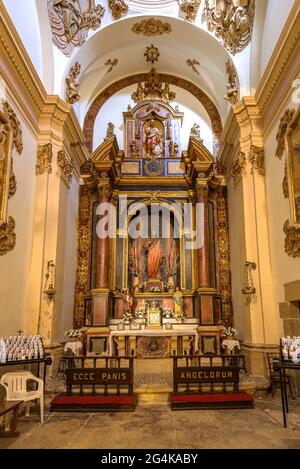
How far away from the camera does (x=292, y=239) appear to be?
668 centimetres

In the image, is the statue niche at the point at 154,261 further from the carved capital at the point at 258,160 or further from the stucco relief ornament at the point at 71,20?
the stucco relief ornament at the point at 71,20

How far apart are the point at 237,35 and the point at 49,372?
31.0 ft

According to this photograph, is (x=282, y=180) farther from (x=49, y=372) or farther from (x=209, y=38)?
(x=49, y=372)

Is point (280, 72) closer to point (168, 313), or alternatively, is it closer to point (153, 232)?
point (153, 232)

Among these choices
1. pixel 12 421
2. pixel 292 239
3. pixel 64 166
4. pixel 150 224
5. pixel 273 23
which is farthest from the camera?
pixel 150 224

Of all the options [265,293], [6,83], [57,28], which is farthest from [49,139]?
[265,293]

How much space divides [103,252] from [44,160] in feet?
10.2

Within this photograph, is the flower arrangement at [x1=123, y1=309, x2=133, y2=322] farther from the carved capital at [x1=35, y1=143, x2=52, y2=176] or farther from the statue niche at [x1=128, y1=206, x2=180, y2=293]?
the carved capital at [x1=35, y1=143, x2=52, y2=176]

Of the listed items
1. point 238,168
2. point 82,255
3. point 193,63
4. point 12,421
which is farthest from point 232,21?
point 12,421

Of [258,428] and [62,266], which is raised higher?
[62,266]

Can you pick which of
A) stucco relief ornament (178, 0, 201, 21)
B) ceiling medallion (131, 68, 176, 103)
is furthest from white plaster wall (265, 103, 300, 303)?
ceiling medallion (131, 68, 176, 103)

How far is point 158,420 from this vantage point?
4.97 meters

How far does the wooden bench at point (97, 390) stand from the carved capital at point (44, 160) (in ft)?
15.2

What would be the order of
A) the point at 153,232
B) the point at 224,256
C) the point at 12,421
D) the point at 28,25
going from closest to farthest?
the point at 12,421
the point at 28,25
the point at 224,256
the point at 153,232
